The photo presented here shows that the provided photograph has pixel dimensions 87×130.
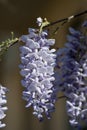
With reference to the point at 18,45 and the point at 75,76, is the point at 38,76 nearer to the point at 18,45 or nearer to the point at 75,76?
the point at 75,76

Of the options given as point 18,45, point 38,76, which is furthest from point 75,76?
point 18,45

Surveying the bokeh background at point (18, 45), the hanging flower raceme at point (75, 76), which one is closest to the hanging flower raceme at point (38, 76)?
the hanging flower raceme at point (75, 76)

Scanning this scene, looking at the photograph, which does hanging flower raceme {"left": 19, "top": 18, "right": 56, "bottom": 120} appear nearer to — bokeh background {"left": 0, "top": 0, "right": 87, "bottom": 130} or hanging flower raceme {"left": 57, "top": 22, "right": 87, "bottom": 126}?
hanging flower raceme {"left": 57, "top": 22, "right": 87, "bottom": 126}

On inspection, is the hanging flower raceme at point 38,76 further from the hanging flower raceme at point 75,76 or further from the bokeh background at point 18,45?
the bokeh background at point 18,45

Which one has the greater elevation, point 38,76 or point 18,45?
point 18,45

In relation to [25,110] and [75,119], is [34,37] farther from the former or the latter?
[25,110]

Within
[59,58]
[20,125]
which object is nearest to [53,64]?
[59,58]
